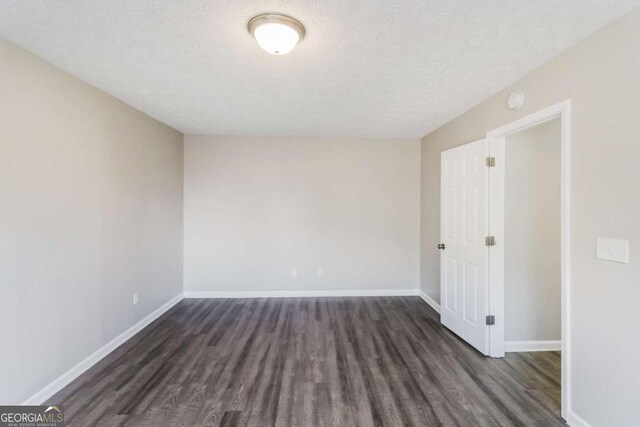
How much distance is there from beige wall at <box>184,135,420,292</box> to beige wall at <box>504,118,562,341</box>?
1723mm

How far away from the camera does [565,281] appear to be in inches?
72.3

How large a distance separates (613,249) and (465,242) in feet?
4.51

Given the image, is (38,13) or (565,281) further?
(565,281)

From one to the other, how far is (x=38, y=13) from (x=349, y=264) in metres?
3.95

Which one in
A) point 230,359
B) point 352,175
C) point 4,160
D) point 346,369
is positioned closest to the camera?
point 4,160

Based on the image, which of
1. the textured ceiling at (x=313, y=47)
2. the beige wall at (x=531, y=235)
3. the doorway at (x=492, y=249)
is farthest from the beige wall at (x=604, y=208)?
the beige wall at (x=531, y=235)

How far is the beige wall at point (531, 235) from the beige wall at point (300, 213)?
5.65ft

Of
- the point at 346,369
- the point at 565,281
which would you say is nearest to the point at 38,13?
the point at 346,369

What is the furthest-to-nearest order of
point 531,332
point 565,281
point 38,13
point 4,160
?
point 531,332
point 565,281
point 4,160
point 38,13

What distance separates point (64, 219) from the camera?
216 cm

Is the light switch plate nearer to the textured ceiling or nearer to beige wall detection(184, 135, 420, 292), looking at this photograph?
the textured ceiling

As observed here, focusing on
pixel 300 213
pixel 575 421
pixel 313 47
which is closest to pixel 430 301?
pixel 575 421

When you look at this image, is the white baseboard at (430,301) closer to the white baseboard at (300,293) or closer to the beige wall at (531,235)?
the white baseboard at (300,293)

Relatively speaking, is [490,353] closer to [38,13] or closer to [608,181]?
[608,181]
